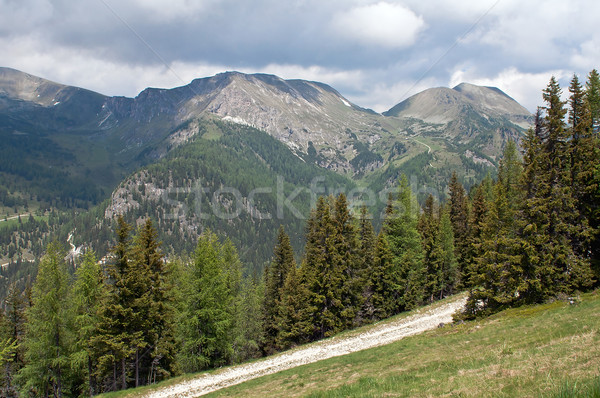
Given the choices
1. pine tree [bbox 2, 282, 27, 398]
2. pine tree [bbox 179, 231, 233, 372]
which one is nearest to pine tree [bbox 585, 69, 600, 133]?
pine tree [bbox 179, 231, 233, 372]

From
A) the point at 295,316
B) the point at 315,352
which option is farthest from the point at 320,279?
the point at 315,352

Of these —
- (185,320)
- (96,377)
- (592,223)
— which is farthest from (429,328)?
(96,377)

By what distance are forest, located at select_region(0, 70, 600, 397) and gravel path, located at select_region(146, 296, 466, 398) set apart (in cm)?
371

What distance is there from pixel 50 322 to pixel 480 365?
3579 cm

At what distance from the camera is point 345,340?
32938 millimetres

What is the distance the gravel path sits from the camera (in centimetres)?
2634

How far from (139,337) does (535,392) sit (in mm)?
29668

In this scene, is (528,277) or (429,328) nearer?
(528,277)

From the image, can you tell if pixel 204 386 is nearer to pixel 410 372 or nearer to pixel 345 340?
pixel 345 340

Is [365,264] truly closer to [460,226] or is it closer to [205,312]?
[460,226]

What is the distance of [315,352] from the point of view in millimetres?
30844

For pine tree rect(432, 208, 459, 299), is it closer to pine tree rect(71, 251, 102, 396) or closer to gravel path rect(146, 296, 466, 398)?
gravel path rect(146, 296, 466, 398)

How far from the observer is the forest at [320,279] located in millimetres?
26203

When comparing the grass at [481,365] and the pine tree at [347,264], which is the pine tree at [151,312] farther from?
the pine tree at [347,264]
